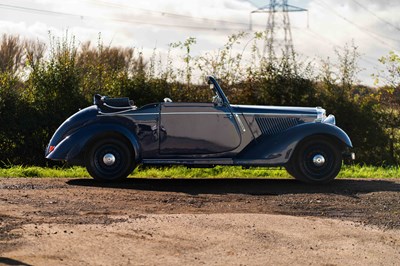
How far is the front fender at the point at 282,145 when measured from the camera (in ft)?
38.7

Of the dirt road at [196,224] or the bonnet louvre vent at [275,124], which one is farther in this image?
the bonnet louvre vent at [275,124]

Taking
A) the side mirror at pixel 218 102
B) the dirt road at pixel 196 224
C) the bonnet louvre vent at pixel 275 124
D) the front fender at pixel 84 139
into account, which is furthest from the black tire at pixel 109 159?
the bonnet louvre vent at pixel 275 124

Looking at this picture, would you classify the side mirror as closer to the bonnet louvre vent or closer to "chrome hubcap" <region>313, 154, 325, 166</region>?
the bonnet louvre vent

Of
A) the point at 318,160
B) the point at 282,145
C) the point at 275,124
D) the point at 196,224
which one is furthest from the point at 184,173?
the point at 196,224

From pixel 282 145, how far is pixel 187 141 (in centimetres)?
144

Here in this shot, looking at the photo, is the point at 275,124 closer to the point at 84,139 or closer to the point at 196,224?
the point at 84,139

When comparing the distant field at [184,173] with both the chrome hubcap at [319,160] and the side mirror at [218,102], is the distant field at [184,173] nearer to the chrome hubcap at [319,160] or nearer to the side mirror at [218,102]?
the chrome hubcap at [319,160]

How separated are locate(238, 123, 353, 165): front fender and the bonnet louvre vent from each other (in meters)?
0.18

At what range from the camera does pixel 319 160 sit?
11.9 metres

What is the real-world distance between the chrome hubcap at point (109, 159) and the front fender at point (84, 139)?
1.13 ft

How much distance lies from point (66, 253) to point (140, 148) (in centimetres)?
509

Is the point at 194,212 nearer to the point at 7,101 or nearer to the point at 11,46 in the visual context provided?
the point at 7,101

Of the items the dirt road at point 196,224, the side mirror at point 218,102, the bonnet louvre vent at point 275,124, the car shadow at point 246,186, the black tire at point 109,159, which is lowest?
the dirt road at point 196,224

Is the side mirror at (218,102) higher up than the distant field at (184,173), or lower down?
higher up
